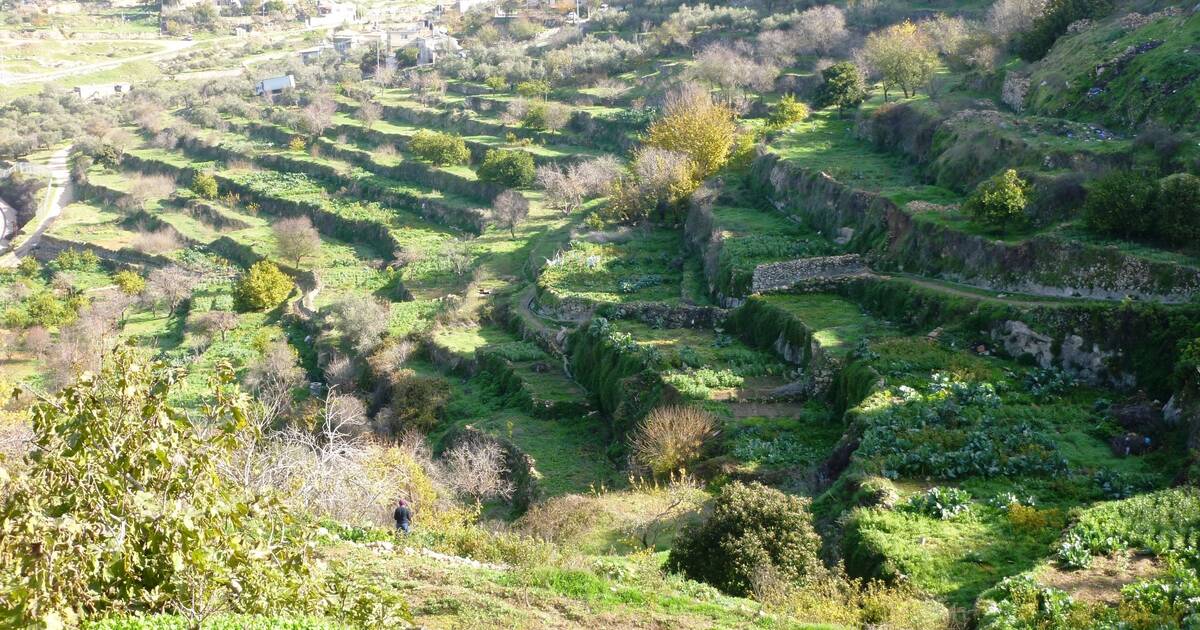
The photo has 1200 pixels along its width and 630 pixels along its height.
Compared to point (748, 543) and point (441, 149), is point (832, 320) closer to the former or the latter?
point (748, 543)

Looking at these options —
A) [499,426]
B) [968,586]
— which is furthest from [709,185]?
[968,586]

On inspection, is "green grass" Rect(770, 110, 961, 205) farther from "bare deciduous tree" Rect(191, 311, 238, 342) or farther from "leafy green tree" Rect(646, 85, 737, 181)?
"bare deciduous tree" Rect(191, 311, 238, 342)

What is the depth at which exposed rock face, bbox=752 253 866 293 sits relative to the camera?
34.0m

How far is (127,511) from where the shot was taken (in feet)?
30.4

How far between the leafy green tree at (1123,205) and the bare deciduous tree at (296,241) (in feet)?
136

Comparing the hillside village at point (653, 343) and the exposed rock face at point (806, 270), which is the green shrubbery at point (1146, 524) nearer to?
the hillside village at point (653, 343)

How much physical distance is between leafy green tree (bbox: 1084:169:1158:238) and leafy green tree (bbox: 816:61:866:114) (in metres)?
24.9

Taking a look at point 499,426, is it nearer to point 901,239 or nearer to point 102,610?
point 901,239

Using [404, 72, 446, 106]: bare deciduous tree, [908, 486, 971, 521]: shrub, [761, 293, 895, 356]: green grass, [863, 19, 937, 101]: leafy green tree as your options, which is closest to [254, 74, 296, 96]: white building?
[404, 72, 446, 106]: bare deciduous tree

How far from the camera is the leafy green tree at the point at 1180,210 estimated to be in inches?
1013

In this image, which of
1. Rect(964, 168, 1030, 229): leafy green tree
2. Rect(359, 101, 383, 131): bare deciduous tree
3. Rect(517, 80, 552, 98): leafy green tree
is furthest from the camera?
Rect(359, 101, 383, 131): bare deciduous tree

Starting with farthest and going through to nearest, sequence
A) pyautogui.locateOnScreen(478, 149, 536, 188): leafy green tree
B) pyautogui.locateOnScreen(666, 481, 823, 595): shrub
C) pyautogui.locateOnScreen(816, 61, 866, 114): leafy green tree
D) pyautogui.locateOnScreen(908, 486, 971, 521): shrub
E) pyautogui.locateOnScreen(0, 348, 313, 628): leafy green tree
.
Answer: pyautogui.locateOnScreen(478, 149, 536, 188): leafy green tree, pyautogui.locateOnScreen(816, 61, 866, 114): leafy green tree, pyautogui.locateOnScreen(908, 486, 971, 521): shrub, pyautogui.locateOnScreen(666, 481, 823, 595): shrub, pyautogui.locateOnScreen(0, 348, 313, 628): leafy green tree

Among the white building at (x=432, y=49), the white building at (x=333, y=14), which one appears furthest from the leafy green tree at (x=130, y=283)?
the white building at (x=333, y=14)

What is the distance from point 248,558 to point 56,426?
7.00 ft
